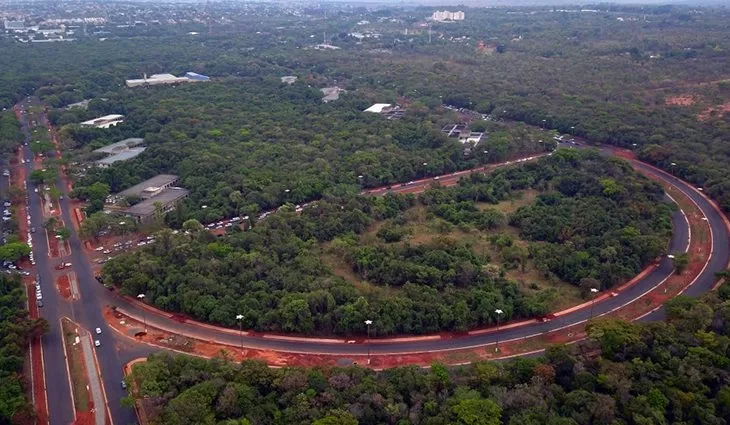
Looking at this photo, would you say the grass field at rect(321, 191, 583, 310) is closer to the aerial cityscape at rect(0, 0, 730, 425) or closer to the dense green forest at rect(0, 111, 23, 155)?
the aerial cityscape at rect(0, 0, 730, 425)

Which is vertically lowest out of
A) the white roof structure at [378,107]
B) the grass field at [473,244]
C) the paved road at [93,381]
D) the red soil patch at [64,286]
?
the paved road at [93,381]

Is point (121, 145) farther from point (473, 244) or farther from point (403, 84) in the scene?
point (403, 84)

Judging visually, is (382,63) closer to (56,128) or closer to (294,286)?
(56,128)

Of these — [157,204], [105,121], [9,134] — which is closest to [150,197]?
[157,204]

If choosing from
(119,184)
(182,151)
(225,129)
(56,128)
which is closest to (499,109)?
(225,129)

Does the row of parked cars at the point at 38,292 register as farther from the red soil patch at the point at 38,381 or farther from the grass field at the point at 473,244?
the grass field at the point at 473,244

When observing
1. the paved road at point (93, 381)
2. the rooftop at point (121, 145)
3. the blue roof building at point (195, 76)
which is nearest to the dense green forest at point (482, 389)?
the paved road at point (93, 381)

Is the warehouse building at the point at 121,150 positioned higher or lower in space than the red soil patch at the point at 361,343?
higher
